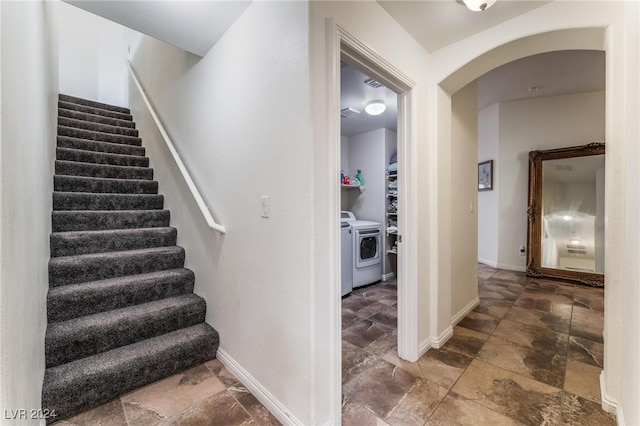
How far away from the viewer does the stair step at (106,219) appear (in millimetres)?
2219

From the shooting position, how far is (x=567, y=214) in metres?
3.80

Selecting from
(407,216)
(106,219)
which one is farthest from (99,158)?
(407,216)

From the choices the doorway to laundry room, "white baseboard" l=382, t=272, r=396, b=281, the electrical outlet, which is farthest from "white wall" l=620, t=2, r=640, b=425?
"white baseboard" l=382, t=272, r=396, b=281

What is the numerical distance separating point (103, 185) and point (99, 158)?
0.50 meters

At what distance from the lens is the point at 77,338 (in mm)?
1598

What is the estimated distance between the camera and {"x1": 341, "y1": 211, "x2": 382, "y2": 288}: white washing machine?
11.7 ft

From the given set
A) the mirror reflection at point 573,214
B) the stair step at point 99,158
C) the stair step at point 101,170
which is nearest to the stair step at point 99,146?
the stair step at point 99,158

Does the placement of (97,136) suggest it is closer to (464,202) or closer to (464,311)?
(464,202)

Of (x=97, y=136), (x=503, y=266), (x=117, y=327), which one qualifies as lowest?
(x=503, y=266)

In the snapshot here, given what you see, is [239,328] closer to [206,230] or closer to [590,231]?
[206,230]

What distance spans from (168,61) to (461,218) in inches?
135

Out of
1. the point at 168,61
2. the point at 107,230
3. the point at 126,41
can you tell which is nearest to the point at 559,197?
the point at 168,61

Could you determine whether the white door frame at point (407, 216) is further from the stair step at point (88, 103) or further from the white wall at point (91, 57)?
the white wall at point (91, 57)

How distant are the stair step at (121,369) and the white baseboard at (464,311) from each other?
2.12 meters
